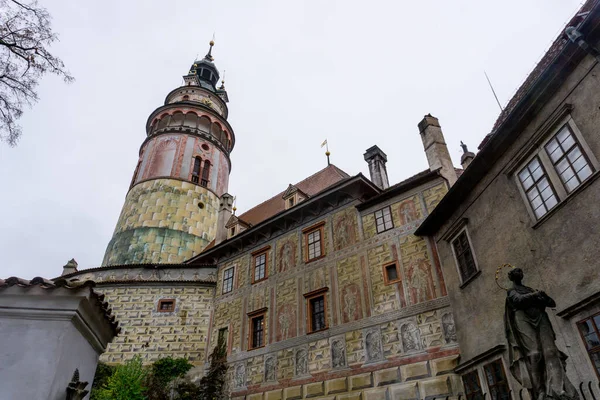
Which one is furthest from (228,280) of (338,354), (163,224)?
(163,224)

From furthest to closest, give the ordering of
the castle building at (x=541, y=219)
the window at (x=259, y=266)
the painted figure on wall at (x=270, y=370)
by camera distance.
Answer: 1. the window at (x=259, y=266)
2. the painted figure on wall at (x=270, y=370)
3. the castle building at (x=541, y=219)

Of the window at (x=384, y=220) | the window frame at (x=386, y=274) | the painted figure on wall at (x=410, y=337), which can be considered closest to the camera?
the painted figure on wall at (x=410, y=337)

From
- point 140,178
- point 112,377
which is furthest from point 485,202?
point 140,178

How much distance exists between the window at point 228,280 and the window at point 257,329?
204 cm

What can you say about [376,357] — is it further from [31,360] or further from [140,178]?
[140,178]

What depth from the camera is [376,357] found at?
11.4 metres

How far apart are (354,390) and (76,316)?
801 cm

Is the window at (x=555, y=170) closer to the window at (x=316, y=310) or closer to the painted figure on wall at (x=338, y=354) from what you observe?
the painted figure on wall at (x=338, y=354)

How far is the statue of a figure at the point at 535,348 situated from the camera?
4.55 meters

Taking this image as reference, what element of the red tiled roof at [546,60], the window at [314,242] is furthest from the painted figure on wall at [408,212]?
the window at [314,242]

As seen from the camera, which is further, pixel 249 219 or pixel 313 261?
pixel 249 219

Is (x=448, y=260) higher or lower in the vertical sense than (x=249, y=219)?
lower

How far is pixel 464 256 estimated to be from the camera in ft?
34.1

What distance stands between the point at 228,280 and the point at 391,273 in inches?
291
